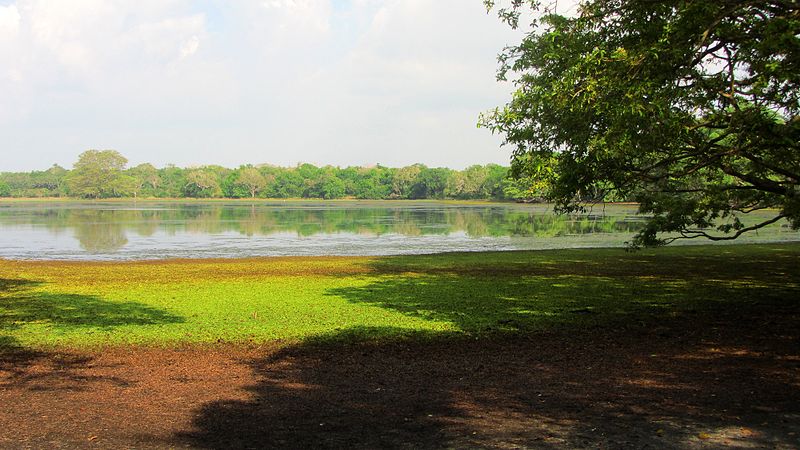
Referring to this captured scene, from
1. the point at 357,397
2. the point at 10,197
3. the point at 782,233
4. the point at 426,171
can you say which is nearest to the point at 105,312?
the point at 357,397

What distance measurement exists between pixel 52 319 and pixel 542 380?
924 centimetres

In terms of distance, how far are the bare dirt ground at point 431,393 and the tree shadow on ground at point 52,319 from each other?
72 millimetres

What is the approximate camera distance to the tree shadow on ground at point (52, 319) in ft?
29.1

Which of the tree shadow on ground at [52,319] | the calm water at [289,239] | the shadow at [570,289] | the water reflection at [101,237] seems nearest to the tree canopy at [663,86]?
the shadow at [570,289]

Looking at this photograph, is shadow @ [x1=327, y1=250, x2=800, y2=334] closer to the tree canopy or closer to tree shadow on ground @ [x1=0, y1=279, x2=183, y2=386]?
the tree canopy

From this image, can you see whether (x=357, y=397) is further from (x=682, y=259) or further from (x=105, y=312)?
(x=682, y=259)

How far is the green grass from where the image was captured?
11.5 m

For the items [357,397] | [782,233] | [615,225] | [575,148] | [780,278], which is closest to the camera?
[357,397]

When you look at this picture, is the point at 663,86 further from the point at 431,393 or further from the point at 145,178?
the point at 145,178

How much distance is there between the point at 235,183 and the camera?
167 m

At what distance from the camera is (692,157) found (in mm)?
13156

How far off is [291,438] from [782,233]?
40905mm

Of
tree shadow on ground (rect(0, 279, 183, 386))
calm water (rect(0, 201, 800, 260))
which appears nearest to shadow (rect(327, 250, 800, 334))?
tree shadow on ground (rect(0, 279, 183, 386))

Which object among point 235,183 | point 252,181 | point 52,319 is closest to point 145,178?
point 235,183
